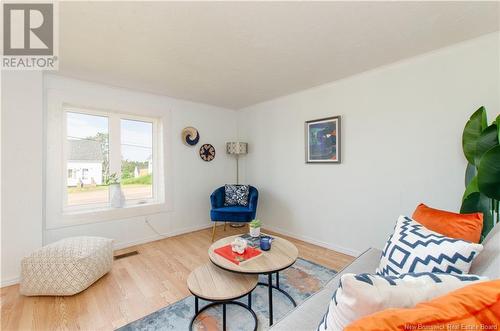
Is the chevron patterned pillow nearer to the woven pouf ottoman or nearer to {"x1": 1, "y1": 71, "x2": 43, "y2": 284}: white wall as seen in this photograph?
the woven pouf ottoman

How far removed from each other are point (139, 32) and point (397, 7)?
76.0 inches

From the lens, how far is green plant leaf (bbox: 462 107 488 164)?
1.61m

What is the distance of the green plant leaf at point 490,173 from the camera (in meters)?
1.21

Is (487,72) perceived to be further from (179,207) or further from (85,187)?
(85,187)

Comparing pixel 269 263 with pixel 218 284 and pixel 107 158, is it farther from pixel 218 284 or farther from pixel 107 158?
pixel 107 158

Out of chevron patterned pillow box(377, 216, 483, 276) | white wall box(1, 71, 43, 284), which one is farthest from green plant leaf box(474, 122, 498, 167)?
white wall box(1, 71, 43, 284)

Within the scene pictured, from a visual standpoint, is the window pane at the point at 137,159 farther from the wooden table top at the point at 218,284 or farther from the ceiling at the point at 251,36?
the wooden table top at the point at 218,284

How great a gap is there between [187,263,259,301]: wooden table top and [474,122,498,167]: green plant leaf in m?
1.73

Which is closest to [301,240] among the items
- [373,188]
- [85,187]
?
[373,188]

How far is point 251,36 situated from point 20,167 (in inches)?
104

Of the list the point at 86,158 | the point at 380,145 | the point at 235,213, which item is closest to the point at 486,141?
the point at 380,145

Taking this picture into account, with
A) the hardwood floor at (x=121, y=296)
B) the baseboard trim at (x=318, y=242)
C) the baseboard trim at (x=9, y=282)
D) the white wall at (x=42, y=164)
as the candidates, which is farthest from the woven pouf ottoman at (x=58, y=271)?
the baseboard trim at (x=318, y=242)

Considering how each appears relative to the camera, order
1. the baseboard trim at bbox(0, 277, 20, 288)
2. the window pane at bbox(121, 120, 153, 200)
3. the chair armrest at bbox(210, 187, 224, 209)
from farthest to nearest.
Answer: the chair armrest at bbox(210, 187, 224, 209)
the window pane at bbox(121, 120, 153, 200)
the baseboard trim at bbox(0, 277, 20, 288)

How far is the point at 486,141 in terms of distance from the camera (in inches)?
57.7
